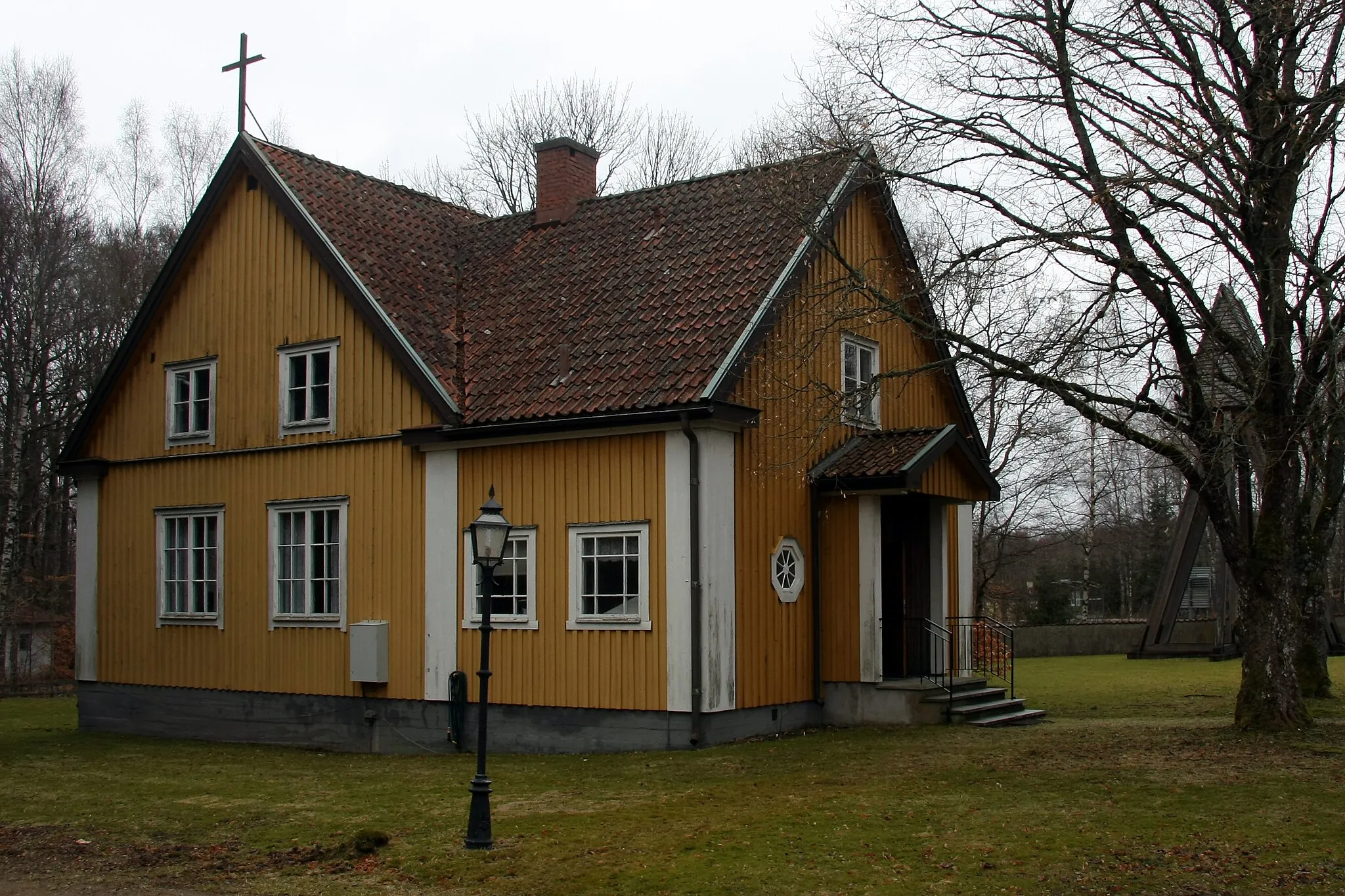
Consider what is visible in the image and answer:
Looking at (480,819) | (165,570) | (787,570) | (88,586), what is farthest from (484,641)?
(88,586)

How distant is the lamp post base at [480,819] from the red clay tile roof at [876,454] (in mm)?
7474

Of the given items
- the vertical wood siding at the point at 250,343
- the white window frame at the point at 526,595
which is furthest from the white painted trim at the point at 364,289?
the white window frame at the point at 526,595

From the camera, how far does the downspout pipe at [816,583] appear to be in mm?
17016

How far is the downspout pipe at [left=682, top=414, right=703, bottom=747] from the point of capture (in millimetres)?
15180

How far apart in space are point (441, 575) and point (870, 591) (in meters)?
5.46

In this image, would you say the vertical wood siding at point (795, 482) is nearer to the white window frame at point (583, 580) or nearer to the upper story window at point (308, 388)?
the white window frame at point (583, 580)

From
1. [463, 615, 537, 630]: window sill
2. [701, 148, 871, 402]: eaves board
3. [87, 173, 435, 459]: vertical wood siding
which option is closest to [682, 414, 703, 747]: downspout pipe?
[701, 148, 871, 402]: eaves board

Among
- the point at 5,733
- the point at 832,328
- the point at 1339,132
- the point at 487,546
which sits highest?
the point at 1339,132

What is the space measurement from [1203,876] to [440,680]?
35.5 ft

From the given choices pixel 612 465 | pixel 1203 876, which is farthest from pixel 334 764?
pixel 1203 876

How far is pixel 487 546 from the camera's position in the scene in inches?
418

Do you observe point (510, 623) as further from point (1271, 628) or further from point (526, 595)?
point (1271, 628)

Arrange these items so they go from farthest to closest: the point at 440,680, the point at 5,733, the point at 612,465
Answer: the point at 5,733 < the point at 440,680 < the point at 612,465

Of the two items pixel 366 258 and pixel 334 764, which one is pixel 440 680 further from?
pixel 366 258
